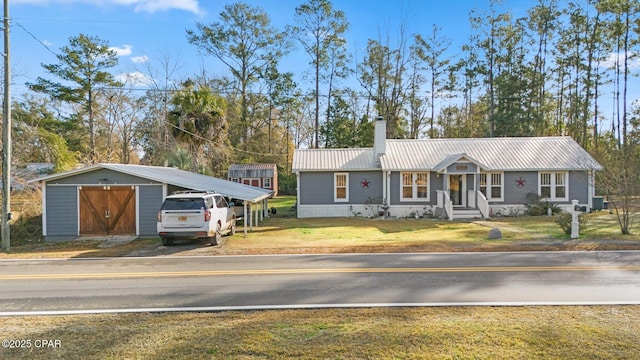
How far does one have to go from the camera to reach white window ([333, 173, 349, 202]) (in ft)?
78.0

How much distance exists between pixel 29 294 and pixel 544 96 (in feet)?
156

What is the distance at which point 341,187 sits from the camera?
23.8m

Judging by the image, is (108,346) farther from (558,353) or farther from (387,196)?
(387,196)

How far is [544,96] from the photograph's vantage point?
1688 inches

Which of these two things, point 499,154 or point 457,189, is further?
point 499,154

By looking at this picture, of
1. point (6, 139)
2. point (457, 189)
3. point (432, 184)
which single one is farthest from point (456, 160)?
point (6, 139)

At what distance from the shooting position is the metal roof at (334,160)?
23.6 metres

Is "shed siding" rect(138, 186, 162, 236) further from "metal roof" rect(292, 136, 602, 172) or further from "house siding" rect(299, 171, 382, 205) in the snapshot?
"house siding" rect(299, 171, 382, 205)

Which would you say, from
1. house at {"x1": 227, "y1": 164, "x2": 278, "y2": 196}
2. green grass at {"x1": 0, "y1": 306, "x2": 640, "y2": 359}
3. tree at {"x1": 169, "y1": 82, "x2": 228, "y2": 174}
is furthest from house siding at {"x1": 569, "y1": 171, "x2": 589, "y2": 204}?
house at {"x1": 227, "y1": 164, "x2": 278, "y2": 196}

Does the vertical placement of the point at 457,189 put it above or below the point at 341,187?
below

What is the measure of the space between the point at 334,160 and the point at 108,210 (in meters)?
12.9

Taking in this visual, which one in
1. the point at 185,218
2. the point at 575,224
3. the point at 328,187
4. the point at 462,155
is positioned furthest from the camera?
the point at 328,187

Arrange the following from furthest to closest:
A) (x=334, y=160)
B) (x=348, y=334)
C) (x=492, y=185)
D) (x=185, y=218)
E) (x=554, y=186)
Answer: (x=334, y=160) < (x=492, y=185) < (x=554, y=186) < (x=185, y=218) < (x=348, y=334)

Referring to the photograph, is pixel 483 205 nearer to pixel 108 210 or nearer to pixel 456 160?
pixel 456 160
